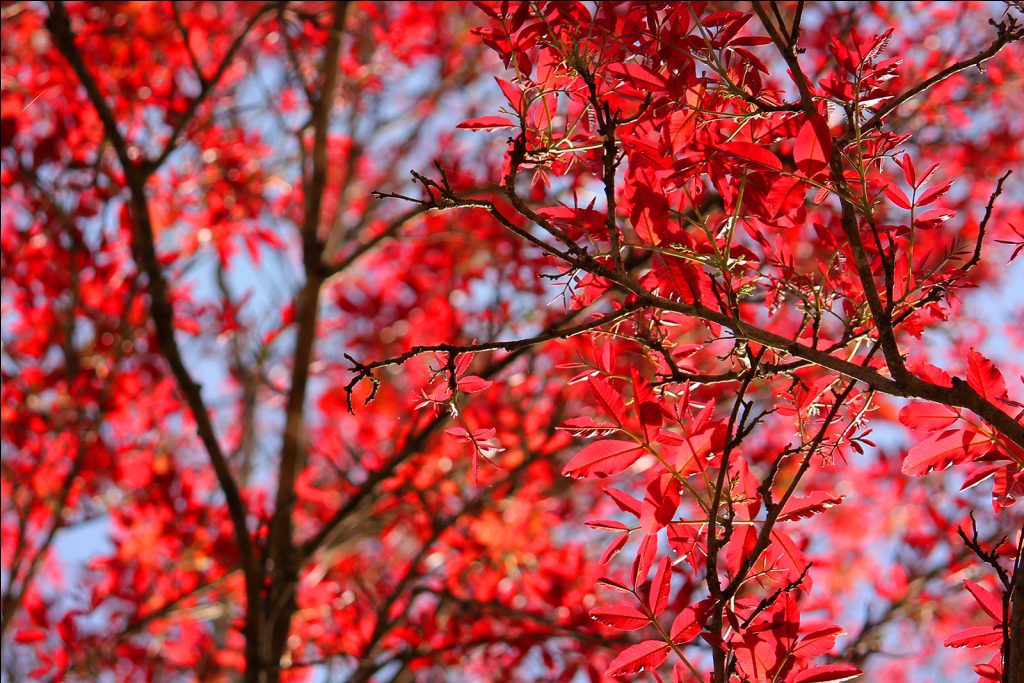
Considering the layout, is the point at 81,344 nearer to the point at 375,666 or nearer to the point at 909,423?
the point at 375,666

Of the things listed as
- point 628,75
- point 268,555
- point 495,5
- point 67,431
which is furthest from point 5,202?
point 628,75

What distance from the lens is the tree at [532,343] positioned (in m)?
1.18

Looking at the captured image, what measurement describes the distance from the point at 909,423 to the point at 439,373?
660mm

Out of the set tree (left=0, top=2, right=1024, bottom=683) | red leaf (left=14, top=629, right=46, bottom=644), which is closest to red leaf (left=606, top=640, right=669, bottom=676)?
tree (left=0, top=2, right=1024, bottom=683)

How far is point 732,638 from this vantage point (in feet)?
3.93

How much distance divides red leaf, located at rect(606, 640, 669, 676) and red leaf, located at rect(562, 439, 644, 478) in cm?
24

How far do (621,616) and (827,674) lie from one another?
28cm

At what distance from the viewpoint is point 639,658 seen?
1193 millimetres

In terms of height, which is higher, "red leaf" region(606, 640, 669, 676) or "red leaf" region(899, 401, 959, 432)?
"red leaf" region(899, 401, 959, 432)

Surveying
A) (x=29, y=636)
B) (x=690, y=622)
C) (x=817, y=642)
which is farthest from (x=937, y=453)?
(x=29, y=636)

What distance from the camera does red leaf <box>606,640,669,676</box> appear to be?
3.89ft

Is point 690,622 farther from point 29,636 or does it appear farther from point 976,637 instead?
point 29,636

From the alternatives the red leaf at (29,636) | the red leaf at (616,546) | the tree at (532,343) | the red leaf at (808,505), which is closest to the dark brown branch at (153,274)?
the tree at (532,343)

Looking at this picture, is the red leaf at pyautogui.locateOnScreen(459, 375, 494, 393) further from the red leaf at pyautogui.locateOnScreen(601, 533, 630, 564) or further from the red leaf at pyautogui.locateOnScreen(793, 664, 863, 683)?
the red leaf at pyautogui.locateOnScreen(793, 664, 863, 683)
